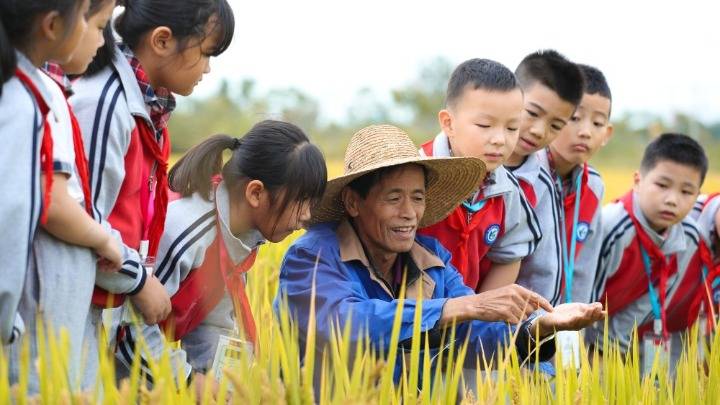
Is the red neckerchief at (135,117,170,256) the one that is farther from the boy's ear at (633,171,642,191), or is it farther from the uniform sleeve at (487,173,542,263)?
the boy's ear at (633,171,642,191)

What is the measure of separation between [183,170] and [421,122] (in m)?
30.6

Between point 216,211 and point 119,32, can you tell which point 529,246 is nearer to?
point 216,211

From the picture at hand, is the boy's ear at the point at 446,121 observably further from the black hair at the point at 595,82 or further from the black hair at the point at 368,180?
the black hair at the point at 595,82

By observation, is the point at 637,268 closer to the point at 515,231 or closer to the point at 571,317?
the point at 515,231

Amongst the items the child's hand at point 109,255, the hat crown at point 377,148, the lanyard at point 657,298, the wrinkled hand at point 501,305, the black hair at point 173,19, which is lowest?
the lanyard at point 657,298

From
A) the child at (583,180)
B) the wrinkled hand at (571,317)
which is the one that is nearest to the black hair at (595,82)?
the child at (583,180)

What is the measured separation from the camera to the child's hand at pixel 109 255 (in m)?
2.43

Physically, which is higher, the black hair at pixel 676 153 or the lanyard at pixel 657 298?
the black hair at pixel 676 153

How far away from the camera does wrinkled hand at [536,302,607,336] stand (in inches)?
116

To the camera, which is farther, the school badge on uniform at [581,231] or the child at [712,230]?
the child at [712,230]

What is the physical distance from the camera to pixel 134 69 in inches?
113

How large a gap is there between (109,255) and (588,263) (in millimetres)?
2813

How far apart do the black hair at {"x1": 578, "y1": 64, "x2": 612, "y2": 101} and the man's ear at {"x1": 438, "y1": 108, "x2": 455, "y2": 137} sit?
3.46ft

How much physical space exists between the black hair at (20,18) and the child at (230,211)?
846 millimetres
